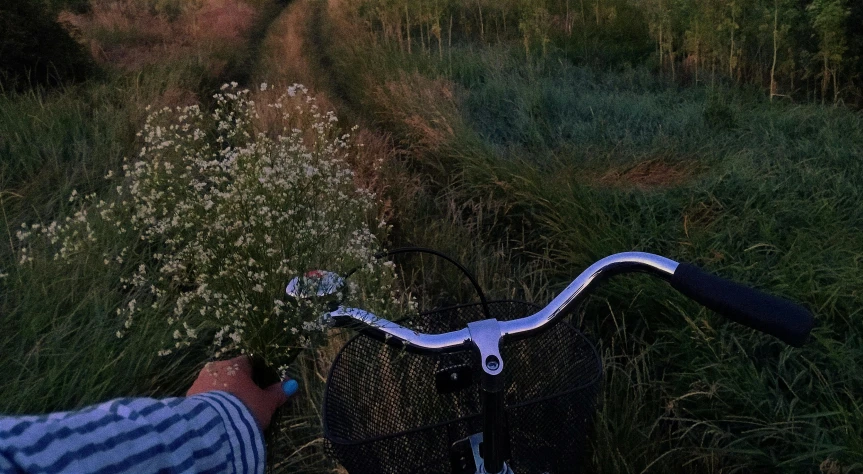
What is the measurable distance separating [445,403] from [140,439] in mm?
850

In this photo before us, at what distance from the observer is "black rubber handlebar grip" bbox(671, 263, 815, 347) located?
1.00m

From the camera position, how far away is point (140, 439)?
Answer: 2.89 feet

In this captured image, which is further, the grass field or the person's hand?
the grass field

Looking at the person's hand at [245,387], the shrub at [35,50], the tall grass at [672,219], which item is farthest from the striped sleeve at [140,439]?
the shrub at [35,50]

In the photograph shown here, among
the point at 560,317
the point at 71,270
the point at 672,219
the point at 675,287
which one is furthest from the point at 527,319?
the point at 672,219

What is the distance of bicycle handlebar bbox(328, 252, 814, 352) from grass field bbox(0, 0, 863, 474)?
41.7 inches

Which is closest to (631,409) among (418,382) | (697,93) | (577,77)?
(418,382)

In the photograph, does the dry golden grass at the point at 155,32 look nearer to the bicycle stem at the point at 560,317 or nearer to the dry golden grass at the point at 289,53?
the dry golden grass at the point at 289,53

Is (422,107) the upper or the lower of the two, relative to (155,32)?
lower

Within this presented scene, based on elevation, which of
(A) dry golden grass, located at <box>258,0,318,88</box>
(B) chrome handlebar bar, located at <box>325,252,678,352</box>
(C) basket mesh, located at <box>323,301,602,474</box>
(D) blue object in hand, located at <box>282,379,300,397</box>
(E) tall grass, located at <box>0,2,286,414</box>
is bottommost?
(A) dry golden grass, located at <box>258,0,318,88</box>

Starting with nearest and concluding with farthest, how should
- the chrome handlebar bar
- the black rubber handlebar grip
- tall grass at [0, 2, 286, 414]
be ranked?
the black rubber handlebar grip, the chrome handlebar bar, tall grass at [0, 2, 286, 414]

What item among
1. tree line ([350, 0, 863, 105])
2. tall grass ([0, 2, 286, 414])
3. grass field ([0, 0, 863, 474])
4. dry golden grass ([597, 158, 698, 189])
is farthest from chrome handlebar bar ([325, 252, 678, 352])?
tree line ([350, 0, 863, 105])

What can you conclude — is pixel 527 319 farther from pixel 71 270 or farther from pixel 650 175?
pixel 650 175

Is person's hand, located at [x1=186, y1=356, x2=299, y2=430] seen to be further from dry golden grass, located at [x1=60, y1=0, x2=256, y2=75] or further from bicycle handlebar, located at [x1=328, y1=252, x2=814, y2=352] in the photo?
dry golden grass, located at [x1=60, y1=0, x2=256, y2=75]
